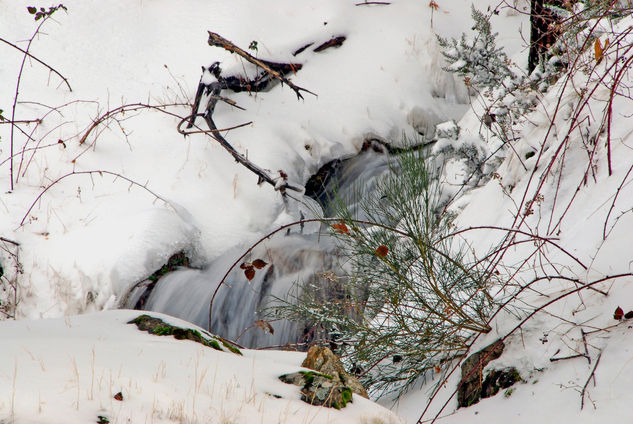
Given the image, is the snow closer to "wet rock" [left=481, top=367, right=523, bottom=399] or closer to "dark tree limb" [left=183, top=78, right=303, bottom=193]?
"wet rock" [left=481, top=367, right=523, bottom=399]

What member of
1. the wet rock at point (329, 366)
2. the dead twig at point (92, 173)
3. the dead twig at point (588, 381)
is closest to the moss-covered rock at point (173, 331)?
the wet rock at point (329, 366)

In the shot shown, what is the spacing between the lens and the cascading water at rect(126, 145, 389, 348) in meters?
4.58

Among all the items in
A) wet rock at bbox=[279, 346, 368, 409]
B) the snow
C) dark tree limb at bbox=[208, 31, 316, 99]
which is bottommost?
wet rock at bbox=[279, 346, 368, 409]

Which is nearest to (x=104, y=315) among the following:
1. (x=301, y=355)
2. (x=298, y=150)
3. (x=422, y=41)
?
(x=301, y=355)

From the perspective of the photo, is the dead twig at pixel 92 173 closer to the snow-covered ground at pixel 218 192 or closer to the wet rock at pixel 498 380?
the snow-covered ground at pixel 218 192

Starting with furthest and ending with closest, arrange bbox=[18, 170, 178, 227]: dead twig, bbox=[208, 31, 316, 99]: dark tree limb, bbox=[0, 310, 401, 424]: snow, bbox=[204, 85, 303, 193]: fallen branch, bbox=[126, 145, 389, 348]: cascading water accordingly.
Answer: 1. bbox=[208, 31, 316, 99]: dark tree limb
2. bbox=[204, 85, 303, 193]: fallen branch
3. bbox=[18, 170, 178, 227]: dead twig
4. bbox=[126, 145, 389, 348]: cascading water
5. bbox=[0, 310, 401, 424]: snow

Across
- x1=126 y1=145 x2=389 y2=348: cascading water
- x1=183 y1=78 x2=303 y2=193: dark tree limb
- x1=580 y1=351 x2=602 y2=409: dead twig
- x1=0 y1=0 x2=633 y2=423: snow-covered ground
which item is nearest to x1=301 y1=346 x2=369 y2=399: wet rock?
x1=0 y1=0 x2=633 y2=423: snow-covered ground

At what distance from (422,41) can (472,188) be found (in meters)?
3.26

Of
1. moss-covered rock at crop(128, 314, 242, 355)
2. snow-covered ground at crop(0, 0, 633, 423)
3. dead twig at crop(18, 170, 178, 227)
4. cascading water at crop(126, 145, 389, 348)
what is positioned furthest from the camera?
dead twig at crop(18, 170, 178, 227)

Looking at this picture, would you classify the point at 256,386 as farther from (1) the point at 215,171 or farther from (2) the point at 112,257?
(1) the point at 215,171

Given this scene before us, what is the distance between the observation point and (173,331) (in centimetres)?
249

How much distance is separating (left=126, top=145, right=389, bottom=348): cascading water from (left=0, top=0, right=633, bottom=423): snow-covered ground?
0.76 ft

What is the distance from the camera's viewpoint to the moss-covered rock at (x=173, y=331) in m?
2.47

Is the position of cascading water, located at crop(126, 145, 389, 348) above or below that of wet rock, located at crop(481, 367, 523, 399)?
above
